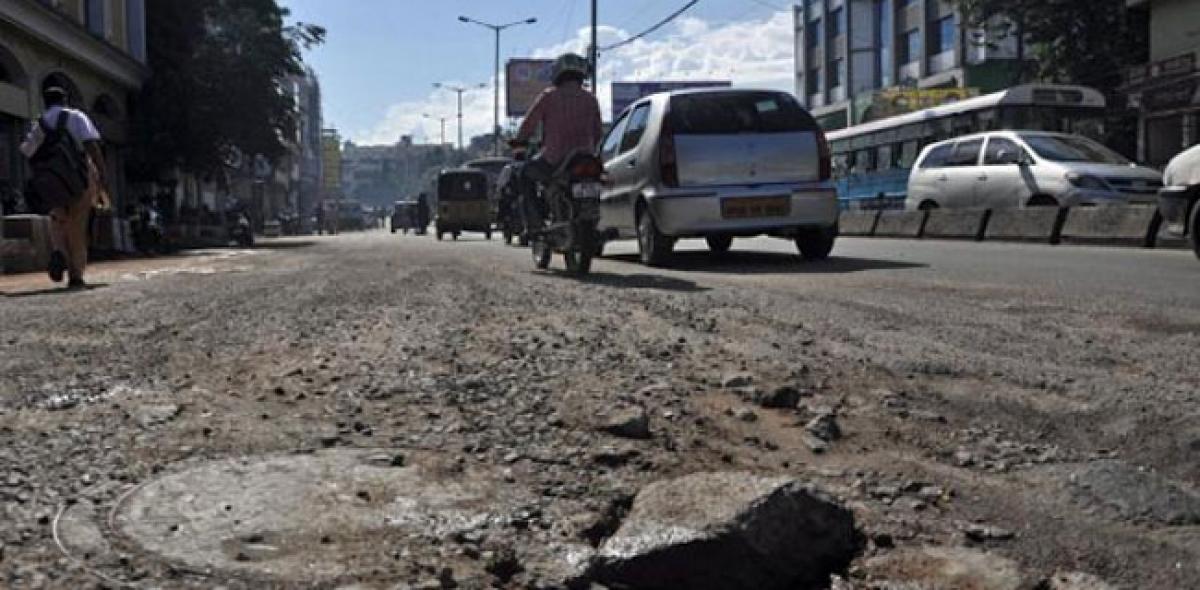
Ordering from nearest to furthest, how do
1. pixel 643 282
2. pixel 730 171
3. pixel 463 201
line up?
pixel 643 282 < pixel 730 171 < pixel 463 201

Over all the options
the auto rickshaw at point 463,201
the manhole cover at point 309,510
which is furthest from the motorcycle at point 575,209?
the auto rickshaw at point 463,201

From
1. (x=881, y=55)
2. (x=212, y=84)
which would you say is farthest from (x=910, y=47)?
(x=212, y=84)

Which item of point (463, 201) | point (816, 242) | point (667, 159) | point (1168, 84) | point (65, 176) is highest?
point (1168, 84)

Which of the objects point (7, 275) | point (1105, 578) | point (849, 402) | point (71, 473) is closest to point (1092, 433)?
point (849, 402)

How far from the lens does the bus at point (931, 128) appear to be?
2088cm

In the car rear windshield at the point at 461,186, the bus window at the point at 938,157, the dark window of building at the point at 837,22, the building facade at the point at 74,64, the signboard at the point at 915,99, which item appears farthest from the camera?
the dark window of building at the point at 837,22

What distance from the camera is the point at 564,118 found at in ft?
30.4

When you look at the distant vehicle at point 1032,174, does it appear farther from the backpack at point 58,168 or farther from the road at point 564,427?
the backpack at point 58,168

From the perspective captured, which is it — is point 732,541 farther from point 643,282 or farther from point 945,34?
point 945,34

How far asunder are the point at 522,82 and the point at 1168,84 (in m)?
43.7

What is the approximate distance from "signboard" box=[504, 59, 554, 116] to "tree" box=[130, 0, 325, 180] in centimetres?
3474

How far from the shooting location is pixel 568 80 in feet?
30.9

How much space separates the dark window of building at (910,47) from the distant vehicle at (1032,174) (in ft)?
132

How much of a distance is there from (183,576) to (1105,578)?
206cm
